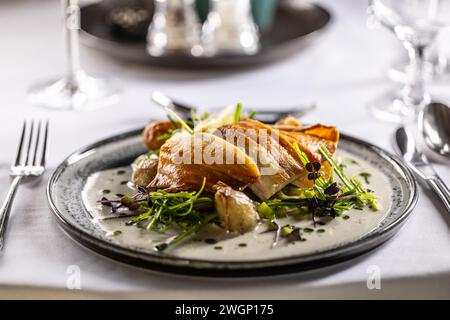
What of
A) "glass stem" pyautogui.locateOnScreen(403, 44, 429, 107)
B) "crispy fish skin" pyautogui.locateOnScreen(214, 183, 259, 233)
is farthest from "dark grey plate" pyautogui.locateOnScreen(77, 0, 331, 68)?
"crispy fish skin" pyautogui.locateOnScreen(214, 183, 259, 233)

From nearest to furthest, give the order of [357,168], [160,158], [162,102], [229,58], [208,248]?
[208,248] < [160,158] < [357,168] < [162,102] < [229,58]

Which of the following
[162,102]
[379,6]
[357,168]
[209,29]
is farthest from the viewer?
[209,29]

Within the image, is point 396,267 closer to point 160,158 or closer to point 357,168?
point 357,168

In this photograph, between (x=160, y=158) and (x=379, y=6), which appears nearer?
(x=160, y=158)

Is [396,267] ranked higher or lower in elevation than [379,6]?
lower

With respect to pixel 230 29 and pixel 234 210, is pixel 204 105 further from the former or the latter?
pixel 234 210

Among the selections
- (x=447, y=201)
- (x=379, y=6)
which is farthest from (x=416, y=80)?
(x=447, y=201)

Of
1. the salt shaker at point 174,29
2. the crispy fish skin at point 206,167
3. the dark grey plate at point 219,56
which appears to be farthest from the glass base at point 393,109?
the crispy fish skin at point 206,167
